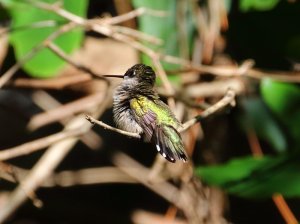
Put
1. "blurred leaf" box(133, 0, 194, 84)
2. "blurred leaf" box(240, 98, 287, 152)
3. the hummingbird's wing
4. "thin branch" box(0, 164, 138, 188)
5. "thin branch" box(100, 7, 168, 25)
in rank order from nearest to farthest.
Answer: the hummingbird's wing < "thin branch" box(100, 7, 168, 25) < "blurred leaf" box(133, 0, 194, 84) < "blurred leaf" box(240, 98, 287, 152) < "thin branch" box(0, 164, 138, 188)

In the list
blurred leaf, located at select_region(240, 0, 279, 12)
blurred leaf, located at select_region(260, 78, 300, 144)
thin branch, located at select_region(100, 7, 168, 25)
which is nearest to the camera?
thin branch, located at select_region(100, 7, 168, 25)

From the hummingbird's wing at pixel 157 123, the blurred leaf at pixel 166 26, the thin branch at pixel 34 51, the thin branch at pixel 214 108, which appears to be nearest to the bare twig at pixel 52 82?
the blurred leaf at pixel 166 26

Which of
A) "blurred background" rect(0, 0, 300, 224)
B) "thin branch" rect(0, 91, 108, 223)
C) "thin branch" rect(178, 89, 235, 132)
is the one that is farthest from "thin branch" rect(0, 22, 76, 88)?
"thin branch" rect(178, 89, 235, 132)

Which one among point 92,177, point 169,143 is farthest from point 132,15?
point 92,177

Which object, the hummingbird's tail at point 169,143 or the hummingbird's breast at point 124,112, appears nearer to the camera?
the hummingbird's tail at point 169,143

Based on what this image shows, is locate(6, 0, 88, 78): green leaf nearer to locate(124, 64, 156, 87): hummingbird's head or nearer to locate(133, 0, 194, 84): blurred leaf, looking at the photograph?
locate(133, 0, 194, 84): blurred leaf

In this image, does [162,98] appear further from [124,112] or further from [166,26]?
[124,112]

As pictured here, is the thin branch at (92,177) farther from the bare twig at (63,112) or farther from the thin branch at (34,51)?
the thin branch at (34,51)
